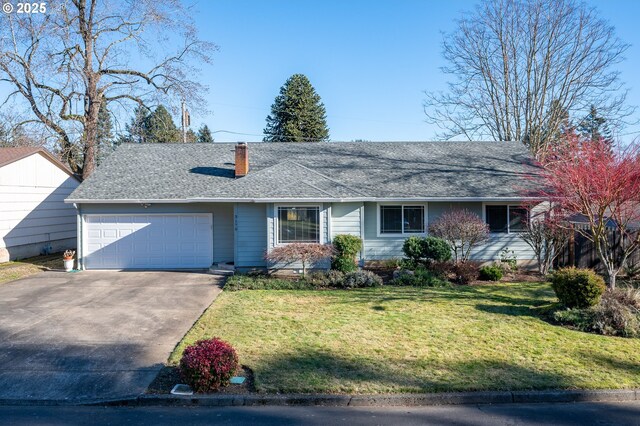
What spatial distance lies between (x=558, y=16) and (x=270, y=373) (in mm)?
29252

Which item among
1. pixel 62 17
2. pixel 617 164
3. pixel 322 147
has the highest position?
pixel 62 17

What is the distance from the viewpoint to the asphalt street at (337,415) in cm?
556

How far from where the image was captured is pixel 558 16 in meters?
27.7

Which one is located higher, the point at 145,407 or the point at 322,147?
the point at 322,147

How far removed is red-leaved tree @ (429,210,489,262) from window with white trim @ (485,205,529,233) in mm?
1572

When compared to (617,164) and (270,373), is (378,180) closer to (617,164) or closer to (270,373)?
(617,164)

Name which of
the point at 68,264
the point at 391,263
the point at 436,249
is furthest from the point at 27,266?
the point at 436,249

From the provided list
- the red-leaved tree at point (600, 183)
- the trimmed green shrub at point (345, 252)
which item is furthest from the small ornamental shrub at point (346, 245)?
the red-leaved tree at point (600, 183)

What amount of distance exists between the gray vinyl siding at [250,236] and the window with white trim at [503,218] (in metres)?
8.05

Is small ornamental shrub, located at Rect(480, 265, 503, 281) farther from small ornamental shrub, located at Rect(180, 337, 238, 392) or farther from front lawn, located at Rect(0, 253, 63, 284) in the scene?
front lawn, located at Rect(0, 253, 63, 284)

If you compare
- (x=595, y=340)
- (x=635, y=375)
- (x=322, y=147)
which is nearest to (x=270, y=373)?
(x=635, y=375)

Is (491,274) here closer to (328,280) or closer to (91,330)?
(328,280)

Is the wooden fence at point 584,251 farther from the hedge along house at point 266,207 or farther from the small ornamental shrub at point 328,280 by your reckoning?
the small ornamental shrub at point 328,280

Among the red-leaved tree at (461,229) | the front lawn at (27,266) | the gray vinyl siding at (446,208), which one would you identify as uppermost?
the gray vinyl siding at (446,208)
